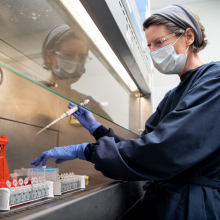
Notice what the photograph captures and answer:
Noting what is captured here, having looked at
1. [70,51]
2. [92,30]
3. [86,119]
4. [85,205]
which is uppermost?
[92,30]

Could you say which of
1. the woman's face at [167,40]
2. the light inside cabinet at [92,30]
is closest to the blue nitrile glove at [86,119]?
the light inside cabinet at [92,30]

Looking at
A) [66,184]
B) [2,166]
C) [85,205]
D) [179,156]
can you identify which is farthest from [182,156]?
[2,166]

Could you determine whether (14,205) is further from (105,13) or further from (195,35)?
(195,35)

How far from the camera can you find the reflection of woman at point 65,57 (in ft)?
2.44

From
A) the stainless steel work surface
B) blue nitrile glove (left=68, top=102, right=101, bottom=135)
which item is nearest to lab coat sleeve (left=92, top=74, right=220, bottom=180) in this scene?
the stainless steel work surface

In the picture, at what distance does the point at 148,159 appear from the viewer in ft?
2.36

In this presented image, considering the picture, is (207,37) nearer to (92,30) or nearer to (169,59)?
(169,59)

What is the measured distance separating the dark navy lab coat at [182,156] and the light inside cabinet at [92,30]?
0.58 m

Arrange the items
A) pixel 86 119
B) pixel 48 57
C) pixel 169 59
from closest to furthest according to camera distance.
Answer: pixel 48 57
pixel 169 59
pixel 86 119

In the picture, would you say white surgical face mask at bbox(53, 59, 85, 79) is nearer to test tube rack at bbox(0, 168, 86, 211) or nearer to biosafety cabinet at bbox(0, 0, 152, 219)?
biosafety cabinet at bbox(0, 0, 152, 219)

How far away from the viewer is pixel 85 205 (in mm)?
628

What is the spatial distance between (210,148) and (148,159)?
234mm

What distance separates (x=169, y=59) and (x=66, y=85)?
62 centimetres

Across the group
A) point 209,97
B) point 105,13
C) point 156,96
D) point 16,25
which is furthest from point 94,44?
point 156,96
